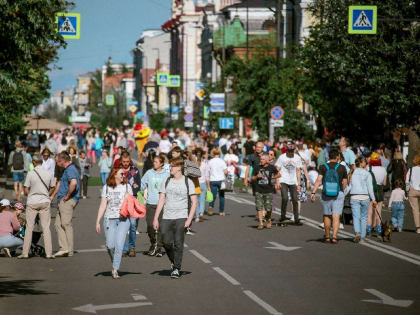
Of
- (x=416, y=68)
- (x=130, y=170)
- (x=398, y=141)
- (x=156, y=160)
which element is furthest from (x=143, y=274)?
(x=398, y=141)

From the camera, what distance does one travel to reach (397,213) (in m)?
22.8

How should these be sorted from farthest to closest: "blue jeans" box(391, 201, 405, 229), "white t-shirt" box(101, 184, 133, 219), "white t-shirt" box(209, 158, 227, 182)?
"white t-shirt" box(209, 158, 227, 182)
"blue jeans" box(391, 201, 405, 229)
"white t-shirt" box(101, 184, 133, 219)

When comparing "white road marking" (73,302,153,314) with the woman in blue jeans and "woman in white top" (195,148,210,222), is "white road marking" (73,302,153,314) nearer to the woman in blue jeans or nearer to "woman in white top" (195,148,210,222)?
the woman in blue jeans

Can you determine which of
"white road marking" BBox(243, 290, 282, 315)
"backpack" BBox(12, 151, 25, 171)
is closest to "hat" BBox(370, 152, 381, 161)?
"white road marking" BBox(243, 290, 282, 315)

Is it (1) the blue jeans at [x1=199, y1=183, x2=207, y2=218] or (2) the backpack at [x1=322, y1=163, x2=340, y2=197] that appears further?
(1) the blue jeans at [x1=199, y1=183, x2=207, y2=218]

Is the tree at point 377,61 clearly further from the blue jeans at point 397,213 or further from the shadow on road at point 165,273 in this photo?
the shadow on road at point 165,273

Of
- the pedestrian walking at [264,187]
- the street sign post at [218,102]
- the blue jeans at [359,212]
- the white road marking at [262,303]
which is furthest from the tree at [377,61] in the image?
the street sign post at [218,102]

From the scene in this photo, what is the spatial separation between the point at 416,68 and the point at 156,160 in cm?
2050

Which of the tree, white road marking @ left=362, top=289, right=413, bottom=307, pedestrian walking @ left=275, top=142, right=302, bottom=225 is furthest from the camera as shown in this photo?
the tree

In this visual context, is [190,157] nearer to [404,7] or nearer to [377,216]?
[377,216]

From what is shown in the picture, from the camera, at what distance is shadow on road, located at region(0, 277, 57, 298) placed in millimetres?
13414

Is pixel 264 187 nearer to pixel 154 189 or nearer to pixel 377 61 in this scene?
pixel 154 189

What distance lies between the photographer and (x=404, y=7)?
3612 centimetres

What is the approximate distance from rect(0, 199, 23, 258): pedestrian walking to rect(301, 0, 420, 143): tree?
62.0 ft
